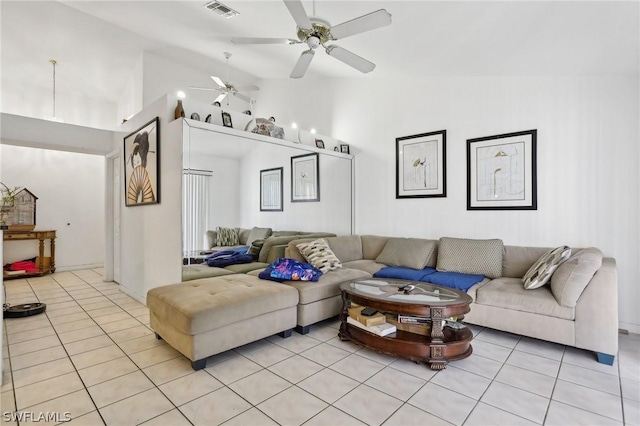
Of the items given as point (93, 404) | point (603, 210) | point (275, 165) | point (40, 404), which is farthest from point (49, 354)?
point (603, 210)

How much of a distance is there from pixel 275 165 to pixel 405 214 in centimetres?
200

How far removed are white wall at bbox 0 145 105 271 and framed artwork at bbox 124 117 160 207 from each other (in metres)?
2.85

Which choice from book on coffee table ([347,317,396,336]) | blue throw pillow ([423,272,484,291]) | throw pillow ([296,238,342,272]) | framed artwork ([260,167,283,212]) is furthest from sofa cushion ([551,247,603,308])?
framed artwork ([260,167,283,212])

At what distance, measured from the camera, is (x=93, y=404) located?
1.85m

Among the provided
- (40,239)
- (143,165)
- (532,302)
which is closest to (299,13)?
(143,165)

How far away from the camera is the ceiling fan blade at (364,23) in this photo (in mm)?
2221

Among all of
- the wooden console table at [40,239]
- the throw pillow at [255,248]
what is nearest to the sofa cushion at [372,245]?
the throw pillow at [255,248]

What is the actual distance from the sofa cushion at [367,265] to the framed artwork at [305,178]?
1.28 metres

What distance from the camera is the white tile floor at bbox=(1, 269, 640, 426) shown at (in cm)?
175

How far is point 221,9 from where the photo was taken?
11.4 feet

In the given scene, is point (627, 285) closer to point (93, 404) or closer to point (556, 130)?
point (556, 130)

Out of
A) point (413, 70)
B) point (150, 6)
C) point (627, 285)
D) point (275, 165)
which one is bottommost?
point (627, 285)

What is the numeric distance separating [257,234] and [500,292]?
110 inches

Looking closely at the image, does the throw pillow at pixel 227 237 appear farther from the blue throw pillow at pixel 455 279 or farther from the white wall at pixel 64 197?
the white wall at pixel 64 197
